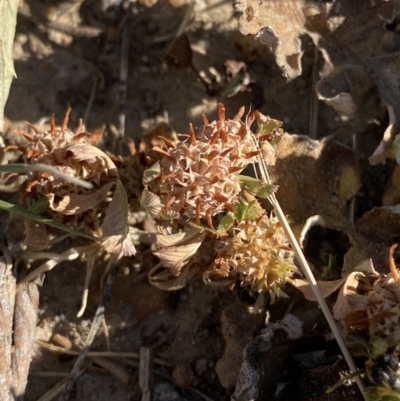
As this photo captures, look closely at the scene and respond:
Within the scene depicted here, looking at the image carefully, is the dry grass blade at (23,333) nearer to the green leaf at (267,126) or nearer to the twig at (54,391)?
the twig at (54,391)

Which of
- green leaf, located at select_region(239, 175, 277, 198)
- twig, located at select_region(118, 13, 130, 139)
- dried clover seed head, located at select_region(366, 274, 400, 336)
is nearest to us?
dried clover seed head, located at select_region(366, 274, 400, 336)

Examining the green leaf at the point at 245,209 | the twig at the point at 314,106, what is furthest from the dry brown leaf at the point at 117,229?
the twig at the point at 314,106

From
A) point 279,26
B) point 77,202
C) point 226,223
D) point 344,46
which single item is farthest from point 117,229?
point 344,46

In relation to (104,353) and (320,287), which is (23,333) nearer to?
(104,353)

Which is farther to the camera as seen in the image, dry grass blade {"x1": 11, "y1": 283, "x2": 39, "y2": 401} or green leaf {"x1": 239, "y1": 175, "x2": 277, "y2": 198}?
dry grass blade {"x1": 11, "y1": 283, "x2": 39, "y2": 401}

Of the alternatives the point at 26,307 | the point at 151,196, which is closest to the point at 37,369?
the point at 26,307

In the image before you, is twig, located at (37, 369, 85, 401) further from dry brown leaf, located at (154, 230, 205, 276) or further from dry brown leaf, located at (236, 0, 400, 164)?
dry brown leaf, located at (236, 0, 400, 164)

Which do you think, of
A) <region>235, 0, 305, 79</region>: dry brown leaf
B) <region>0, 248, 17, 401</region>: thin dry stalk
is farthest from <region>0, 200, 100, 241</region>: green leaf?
<region>235, 0, 305, 79</region>: dry brown leaf
